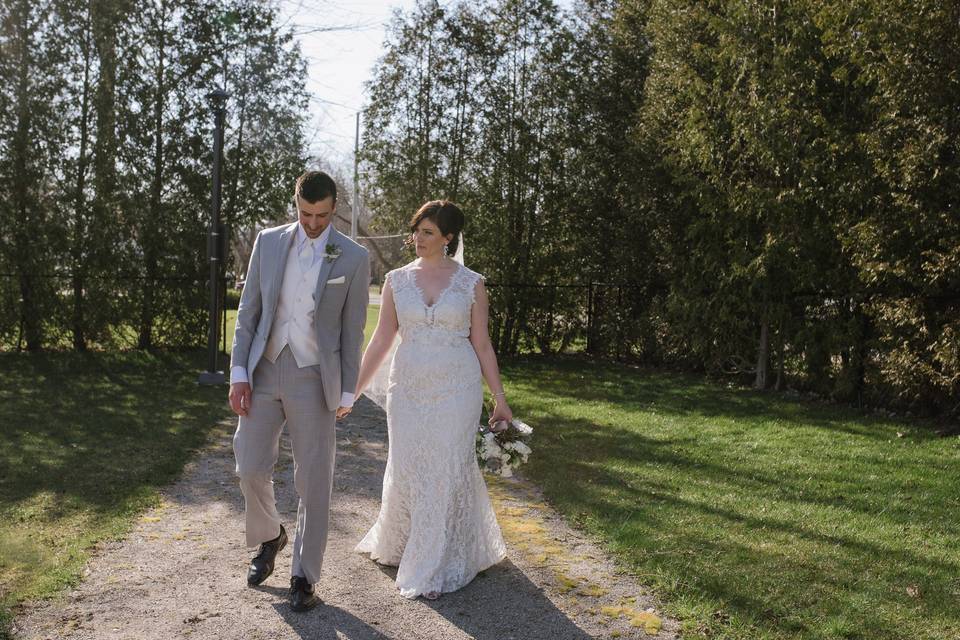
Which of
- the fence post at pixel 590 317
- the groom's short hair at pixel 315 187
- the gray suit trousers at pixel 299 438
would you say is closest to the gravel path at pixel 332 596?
the gray suit trousers at pixel 299 438

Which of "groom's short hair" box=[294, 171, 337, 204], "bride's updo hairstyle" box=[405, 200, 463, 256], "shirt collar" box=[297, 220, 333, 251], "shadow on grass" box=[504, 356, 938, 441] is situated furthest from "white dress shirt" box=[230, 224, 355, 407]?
"shadow on grass" box=[504, 356, 938, 441]

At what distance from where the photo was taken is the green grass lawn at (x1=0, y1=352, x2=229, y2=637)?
4.72 meters

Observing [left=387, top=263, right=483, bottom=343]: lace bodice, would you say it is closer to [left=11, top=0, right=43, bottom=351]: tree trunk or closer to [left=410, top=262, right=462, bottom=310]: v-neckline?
[left=410, top=262, right=462, bottom=310]: v-neckline

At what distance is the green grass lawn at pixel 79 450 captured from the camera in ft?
15.5

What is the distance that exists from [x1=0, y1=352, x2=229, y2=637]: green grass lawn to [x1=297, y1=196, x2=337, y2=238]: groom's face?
2.05 m

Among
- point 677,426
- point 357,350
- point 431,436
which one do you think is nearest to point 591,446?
point 677,426

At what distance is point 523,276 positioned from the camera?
16.4 m

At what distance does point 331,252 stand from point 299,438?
847 mm

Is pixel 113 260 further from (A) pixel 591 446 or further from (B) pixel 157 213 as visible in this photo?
(A) pixel 591 446

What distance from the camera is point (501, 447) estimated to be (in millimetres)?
4637

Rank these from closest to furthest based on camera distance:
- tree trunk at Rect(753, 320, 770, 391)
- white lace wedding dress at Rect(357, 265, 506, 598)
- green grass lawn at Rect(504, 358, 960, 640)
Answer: green grass lawn at Rect(504, 358, 960, 640) → white lace wedding dress at Rect(357, 265, 506, 598) → tree trunk at Rect(753, 320, 770, 391)

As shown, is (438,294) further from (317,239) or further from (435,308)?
(317,239)

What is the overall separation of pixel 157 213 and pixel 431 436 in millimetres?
12173

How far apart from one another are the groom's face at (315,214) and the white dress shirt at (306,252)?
25mm
